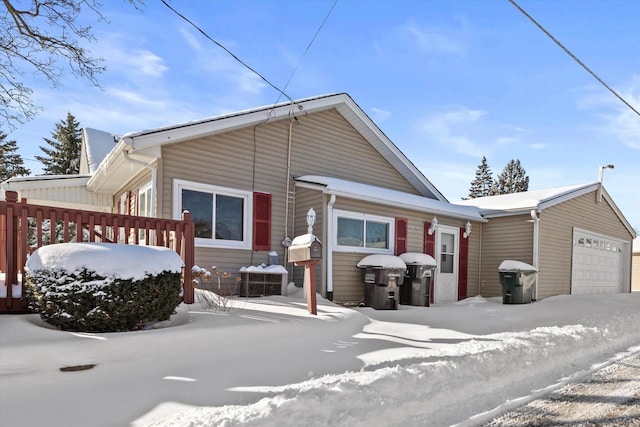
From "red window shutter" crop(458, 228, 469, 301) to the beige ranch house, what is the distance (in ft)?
0.19

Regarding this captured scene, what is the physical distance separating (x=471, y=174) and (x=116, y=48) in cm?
5163

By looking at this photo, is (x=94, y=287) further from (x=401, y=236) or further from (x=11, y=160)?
(x=11, y=160)

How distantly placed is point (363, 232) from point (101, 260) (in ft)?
22.7

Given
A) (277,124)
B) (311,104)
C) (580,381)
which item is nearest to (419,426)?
(580,381)

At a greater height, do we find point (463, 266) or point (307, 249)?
point (307, 249)

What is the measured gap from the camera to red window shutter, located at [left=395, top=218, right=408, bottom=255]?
10.9m

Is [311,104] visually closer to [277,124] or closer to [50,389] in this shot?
[277,124]

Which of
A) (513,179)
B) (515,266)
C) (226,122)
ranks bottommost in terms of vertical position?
(515,266)

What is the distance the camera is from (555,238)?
44.3ft

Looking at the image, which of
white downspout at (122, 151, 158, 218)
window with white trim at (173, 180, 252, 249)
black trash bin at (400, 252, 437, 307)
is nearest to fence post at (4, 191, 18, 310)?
white downspout at (122, 151, 158, 218)

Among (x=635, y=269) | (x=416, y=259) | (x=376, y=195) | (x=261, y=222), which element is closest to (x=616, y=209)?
(x=416, y=259)

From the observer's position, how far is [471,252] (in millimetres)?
13297

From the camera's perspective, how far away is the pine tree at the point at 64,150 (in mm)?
31716

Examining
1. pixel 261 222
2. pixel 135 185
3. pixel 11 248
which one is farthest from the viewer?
pixel 135 185
